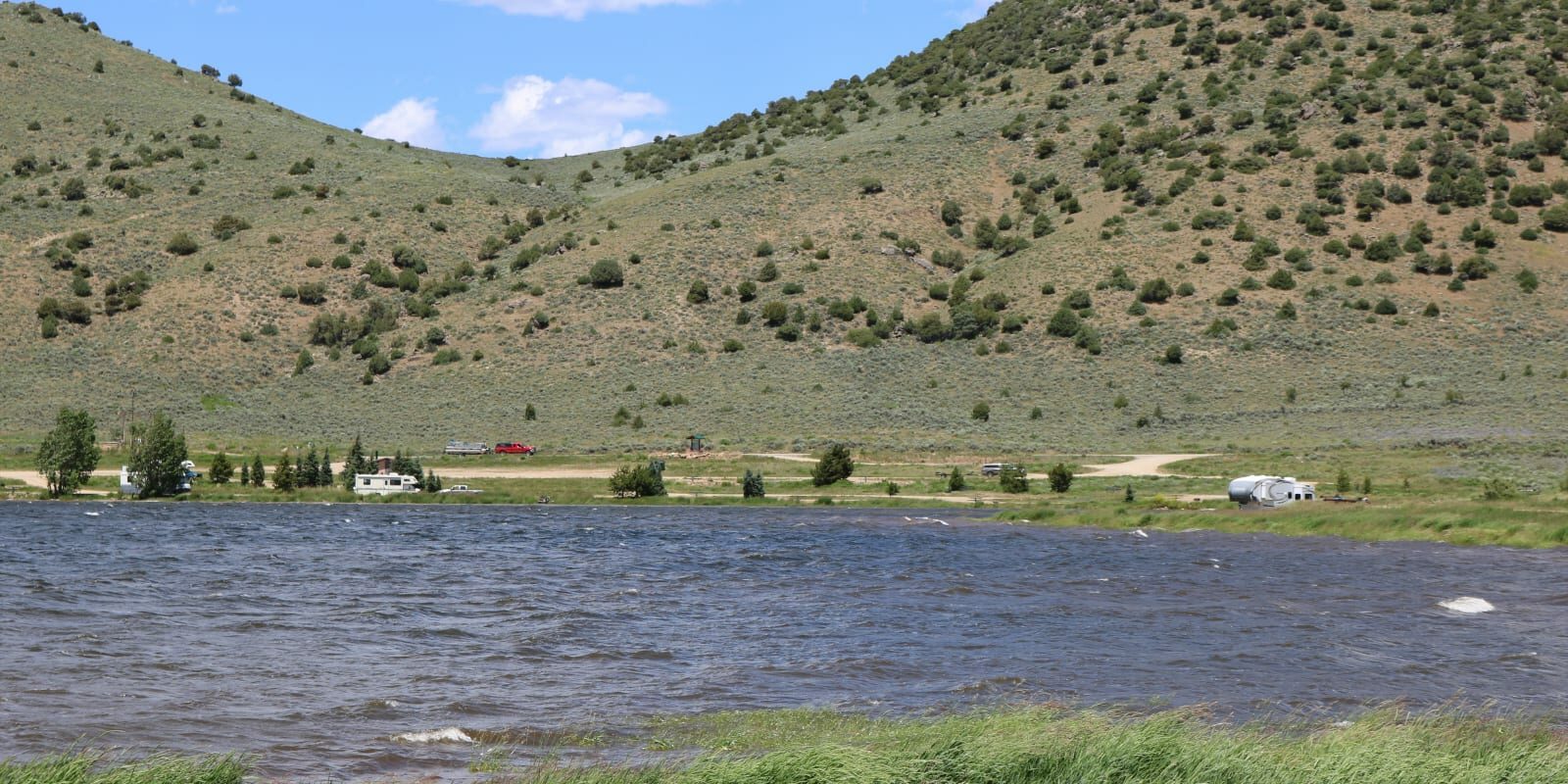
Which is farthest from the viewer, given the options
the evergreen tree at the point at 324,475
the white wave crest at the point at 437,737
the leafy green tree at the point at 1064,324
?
the leafy green tree at the point at 1064,324

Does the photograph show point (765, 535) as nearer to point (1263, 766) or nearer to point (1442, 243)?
point (1263, 766)

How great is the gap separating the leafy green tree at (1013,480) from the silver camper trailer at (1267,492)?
1321 centimetres

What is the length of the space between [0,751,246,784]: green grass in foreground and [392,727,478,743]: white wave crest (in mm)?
3601

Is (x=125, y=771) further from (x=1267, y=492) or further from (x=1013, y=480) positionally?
(x=1013, y=480)

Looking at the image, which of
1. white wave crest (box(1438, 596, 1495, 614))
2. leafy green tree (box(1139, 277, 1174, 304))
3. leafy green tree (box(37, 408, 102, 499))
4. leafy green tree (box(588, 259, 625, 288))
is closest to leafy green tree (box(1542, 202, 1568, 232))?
leafy green tree (box(1139, 277, 1174, 304))

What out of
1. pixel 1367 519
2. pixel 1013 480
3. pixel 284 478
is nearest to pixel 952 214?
pixel 1013 480

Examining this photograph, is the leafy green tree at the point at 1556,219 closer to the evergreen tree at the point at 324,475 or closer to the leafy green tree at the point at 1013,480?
the leafy green tree at the point at 1013,480

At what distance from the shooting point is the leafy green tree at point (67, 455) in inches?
2921

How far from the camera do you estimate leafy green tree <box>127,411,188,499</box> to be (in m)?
76.4

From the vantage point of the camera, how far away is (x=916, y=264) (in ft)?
427

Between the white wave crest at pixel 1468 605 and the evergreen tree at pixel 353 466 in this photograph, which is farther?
the evergreen tree at pixel 353 466

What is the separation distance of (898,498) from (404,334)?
203 ft

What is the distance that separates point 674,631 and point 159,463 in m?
54.0

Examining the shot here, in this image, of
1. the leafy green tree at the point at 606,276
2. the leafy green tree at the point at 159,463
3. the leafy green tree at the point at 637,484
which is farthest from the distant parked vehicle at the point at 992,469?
the leafy green tree at the point at 606,276
